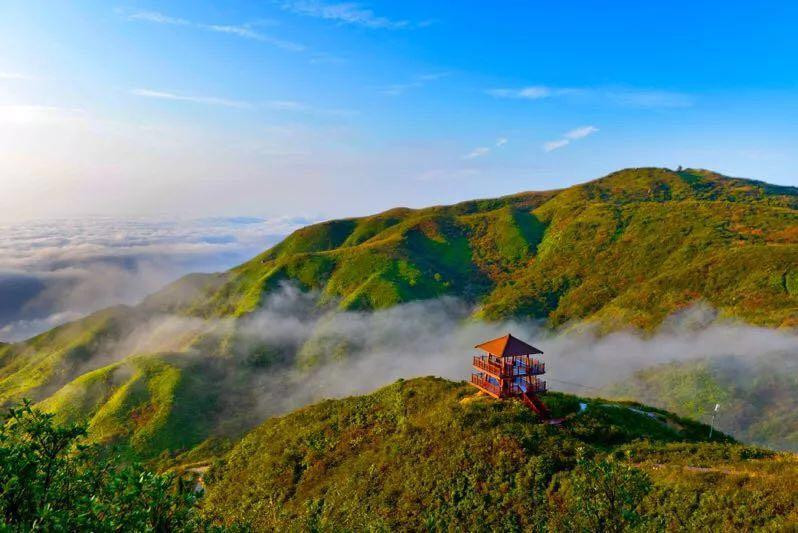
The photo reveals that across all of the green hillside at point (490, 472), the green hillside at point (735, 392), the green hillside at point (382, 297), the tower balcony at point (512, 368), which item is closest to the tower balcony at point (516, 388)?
the tower balcony at point (512, 368)

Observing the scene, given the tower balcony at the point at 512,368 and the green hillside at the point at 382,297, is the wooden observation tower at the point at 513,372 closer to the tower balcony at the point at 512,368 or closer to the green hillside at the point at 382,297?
→ the tower balcony at the point at 512,368

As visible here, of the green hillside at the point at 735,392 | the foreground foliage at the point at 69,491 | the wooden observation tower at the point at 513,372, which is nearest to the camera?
the foreground foliage at the point at 69,491

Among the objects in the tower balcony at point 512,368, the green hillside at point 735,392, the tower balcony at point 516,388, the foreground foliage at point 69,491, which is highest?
the foreground foliage at point 69,491

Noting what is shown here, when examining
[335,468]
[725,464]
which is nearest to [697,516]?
[725,464]

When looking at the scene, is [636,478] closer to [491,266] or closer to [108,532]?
[108,532]

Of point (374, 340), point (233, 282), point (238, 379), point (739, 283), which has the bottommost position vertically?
point (238, 379)

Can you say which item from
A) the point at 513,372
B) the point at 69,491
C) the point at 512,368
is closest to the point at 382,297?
the point at 513,372
